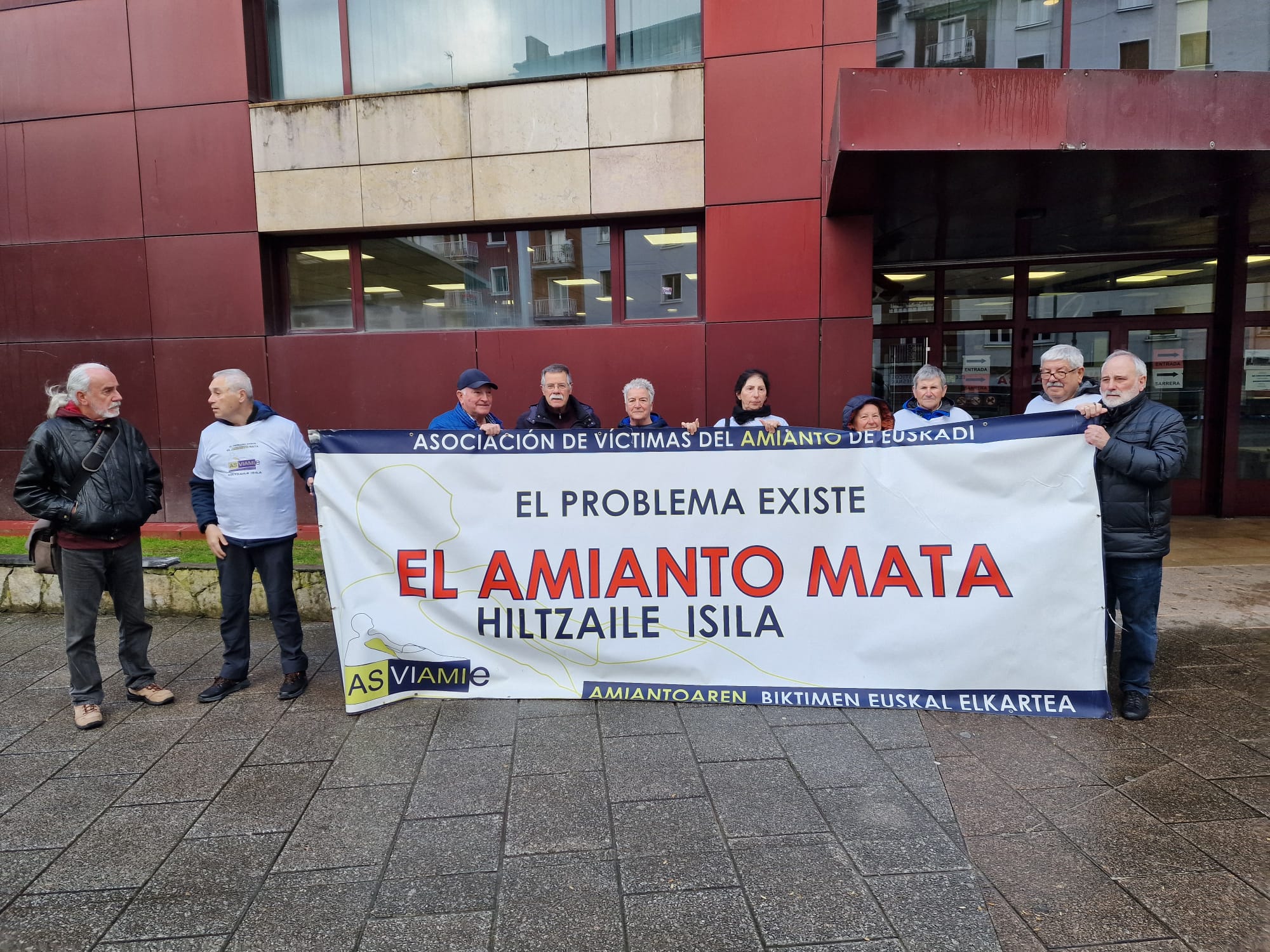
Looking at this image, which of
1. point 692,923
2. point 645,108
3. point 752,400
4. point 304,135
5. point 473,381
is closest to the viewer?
point 692,923

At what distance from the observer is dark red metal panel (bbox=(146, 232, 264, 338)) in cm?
842

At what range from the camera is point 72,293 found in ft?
28.7

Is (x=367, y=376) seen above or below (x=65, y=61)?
below

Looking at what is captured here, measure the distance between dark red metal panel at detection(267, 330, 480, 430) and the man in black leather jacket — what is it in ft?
13.0

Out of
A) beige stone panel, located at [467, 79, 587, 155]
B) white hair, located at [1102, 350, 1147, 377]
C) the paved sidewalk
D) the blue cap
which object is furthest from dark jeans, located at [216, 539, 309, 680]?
beige stone panel, located at [467, 79, 587, 155]

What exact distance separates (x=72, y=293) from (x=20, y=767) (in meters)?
7.13

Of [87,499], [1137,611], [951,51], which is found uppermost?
[951,51]

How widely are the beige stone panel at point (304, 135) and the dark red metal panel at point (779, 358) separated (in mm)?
4501

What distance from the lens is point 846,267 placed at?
7410 millimetres

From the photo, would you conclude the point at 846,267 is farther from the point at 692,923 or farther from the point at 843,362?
the point at 692,923

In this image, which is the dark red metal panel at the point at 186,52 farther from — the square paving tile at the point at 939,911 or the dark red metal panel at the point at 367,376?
the square paving tile at the point at 939,911

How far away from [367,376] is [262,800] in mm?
5827

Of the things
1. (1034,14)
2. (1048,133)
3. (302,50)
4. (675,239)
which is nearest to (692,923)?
(1048,133)

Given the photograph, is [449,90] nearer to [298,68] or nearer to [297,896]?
[298,68]
